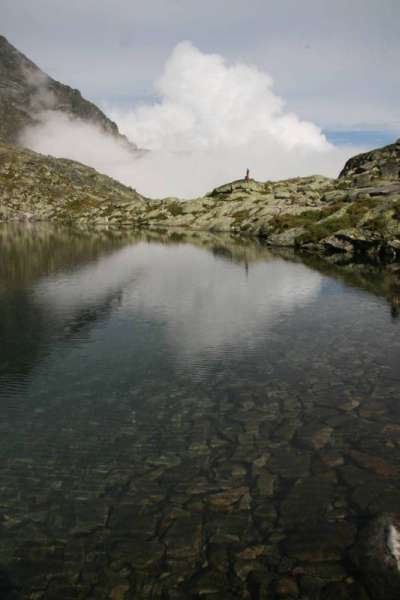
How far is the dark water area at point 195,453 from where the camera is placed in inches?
464

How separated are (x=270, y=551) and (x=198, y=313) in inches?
1083

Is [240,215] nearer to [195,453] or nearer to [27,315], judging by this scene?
[27,315]

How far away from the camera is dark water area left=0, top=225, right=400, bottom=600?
38.7 feet

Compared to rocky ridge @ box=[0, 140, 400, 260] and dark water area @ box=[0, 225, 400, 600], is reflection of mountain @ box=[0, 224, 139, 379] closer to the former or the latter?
dark water area @ box=[0, 225, 400, 600]

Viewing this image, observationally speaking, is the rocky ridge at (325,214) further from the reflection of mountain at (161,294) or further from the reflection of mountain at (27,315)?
the reflection of mountain at (27,315)

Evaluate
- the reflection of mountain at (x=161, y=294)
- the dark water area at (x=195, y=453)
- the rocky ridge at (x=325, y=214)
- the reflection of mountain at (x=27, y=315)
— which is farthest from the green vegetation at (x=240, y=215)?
the dark water area at (x=195, y=453)

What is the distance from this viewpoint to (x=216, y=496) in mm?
14617

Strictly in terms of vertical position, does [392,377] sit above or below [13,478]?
above

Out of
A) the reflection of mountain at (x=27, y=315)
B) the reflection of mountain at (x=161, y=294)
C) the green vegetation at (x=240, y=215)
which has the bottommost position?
the reflection of mountain at (x=27, y=315)

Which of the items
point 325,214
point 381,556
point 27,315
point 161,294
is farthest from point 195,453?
point 325,214

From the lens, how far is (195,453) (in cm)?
1703

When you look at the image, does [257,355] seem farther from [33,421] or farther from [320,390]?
[33,421]

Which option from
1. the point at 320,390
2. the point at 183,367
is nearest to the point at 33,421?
the point at 183,367

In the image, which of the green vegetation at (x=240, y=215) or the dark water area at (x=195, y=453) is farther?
the green vegetation at (x=240, y=215)
